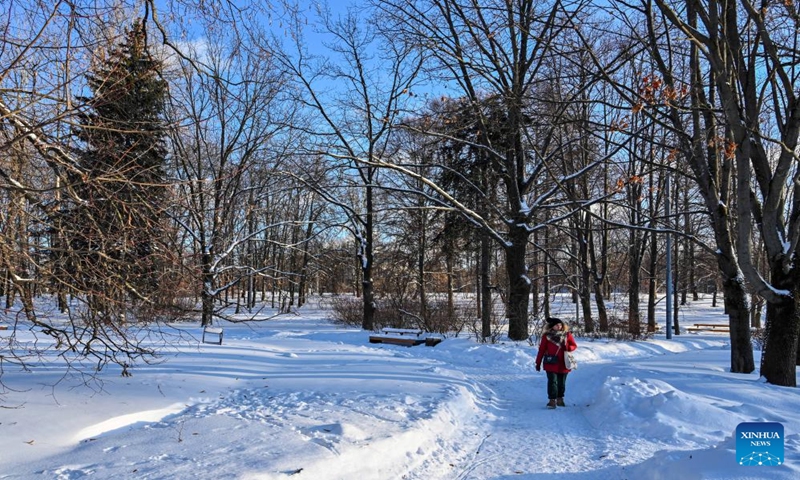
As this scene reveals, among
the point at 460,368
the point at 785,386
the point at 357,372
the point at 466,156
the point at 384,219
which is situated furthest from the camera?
the point at 384,219

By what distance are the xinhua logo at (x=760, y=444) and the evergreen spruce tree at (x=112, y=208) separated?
16.2ft

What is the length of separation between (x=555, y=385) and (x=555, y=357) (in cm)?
42

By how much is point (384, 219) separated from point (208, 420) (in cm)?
2340

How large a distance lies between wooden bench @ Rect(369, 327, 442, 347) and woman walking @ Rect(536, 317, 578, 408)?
25.9 ft

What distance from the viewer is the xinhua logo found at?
367 cm

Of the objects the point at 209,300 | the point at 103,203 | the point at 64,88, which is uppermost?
the point at 64,88

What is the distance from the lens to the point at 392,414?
6594 mm

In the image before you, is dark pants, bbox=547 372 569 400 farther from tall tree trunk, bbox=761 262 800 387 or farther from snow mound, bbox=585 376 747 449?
tall tree trunk, bbox=761 262 800 387

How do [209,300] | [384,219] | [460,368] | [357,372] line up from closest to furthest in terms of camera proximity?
[209,300] < [357,372] < [460,368] < [384,219]

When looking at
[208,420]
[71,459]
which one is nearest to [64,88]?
[71,459]

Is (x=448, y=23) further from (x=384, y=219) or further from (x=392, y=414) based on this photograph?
(x=384, y=219)

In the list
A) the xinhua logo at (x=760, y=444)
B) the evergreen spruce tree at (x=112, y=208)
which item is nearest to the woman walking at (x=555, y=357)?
the xinhua logo at (x=760, y=444)

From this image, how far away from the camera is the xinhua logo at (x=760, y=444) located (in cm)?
367

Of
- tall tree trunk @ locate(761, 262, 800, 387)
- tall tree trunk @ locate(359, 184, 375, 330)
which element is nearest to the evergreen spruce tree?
tall tree trunk @ locate(761, 262, 800, 387)
